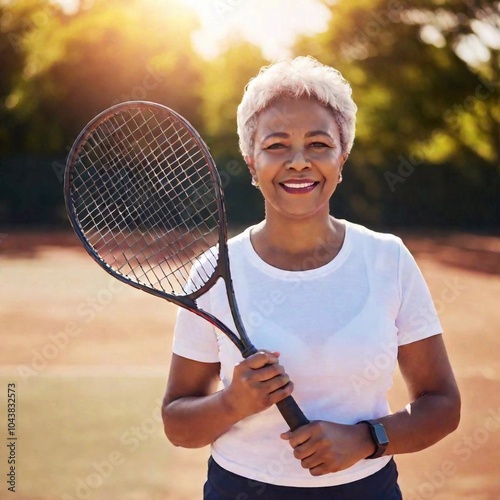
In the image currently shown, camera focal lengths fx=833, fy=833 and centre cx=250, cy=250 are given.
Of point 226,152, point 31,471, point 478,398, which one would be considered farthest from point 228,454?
point 226,152

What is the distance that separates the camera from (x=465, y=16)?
24.0 metres

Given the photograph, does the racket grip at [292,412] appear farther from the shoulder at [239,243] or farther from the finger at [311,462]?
the shoulder at [239,243]

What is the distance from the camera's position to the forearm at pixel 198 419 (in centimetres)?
182

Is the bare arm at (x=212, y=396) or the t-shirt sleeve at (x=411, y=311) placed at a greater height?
the t-shirt sleeve at (x=411, y=311)

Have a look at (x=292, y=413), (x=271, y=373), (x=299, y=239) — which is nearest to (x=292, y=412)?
(x=292, y=413)

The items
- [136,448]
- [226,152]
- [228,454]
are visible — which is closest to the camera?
[228,454]

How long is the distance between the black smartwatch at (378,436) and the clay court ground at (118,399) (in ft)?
0.42

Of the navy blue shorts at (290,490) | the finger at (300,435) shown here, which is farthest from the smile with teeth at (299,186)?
the navy blue shorts at (290,490)

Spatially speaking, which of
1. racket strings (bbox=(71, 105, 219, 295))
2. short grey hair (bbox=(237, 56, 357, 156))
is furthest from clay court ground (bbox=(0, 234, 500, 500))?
racket strings (bbox=(71, 105, 219, 295))

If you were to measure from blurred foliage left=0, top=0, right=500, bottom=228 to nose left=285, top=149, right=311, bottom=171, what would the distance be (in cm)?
1823

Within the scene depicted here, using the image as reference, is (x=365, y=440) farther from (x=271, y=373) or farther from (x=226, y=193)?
(x=226, y=193)

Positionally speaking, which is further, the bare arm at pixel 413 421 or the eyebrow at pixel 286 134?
the eyebrow at pixel 286 134

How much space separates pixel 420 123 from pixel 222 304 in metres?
24.1

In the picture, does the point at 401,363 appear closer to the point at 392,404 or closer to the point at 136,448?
the point at 136,448
